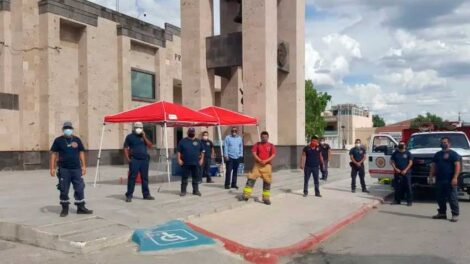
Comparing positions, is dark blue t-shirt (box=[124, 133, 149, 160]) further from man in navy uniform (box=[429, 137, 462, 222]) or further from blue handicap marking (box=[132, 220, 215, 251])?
man in navy uniform (box=[429, 137, 462, 222])

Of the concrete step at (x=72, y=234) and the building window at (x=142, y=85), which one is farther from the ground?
the building window at (x=142, y=85)

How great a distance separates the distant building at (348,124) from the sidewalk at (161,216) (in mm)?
92014

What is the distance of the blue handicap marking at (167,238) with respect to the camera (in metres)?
7.47

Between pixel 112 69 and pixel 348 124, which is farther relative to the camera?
pixel 348 124

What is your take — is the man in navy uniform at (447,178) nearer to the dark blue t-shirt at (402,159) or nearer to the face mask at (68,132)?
the dark blue t-shirt at (402,159)

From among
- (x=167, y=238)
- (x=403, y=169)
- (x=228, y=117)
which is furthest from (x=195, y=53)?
(x=167, y=238)

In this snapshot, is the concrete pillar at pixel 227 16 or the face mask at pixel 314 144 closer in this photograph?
the face mask at pixel 314 144

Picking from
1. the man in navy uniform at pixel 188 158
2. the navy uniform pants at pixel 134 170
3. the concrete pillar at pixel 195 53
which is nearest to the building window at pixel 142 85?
the concrete pillar at pixel 195 53

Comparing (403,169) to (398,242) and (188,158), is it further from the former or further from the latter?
(188,158)

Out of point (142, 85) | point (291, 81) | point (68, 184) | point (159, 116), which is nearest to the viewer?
point (68, 184)

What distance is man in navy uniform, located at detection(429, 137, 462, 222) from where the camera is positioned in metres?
10.3

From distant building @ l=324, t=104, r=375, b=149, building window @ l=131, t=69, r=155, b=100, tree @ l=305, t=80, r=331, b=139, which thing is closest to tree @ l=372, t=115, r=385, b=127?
distant building @ l=324, t=104, r=375, b=149

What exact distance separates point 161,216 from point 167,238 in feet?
5.10

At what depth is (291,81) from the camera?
23.8 metres
